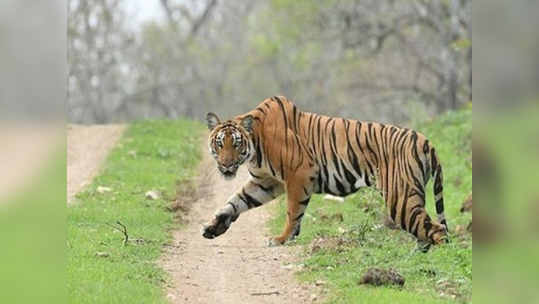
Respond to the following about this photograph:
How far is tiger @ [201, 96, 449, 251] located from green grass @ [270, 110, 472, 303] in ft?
1.56

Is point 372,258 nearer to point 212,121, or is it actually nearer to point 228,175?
point 228,175

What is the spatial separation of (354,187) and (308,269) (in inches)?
83.6

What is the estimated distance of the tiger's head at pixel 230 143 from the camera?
12.2 m

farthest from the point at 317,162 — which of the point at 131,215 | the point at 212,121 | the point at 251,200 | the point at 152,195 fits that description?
the point at 152,195

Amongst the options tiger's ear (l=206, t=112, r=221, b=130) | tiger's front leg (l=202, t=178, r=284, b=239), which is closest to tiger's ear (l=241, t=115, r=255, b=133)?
tiger's ear (l=206, t=112, r=221, b=130)

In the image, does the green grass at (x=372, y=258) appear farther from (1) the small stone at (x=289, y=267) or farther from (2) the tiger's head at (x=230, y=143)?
(2) the tiger's head at (x=230, y=143)

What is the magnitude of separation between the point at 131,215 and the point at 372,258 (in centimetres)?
485

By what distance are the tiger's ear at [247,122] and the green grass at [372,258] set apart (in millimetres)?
1708

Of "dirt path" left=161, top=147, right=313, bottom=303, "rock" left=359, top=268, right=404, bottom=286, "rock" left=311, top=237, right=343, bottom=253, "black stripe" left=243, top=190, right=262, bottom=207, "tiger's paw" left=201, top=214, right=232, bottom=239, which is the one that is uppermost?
"black stripe" left=243, top=190, right=262, bottom=207

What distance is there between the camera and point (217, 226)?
12883 millimetres

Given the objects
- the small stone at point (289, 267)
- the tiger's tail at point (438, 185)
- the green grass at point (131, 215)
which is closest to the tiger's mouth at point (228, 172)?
the green grass at point (131, 215)

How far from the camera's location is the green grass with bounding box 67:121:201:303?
9297 millimetres

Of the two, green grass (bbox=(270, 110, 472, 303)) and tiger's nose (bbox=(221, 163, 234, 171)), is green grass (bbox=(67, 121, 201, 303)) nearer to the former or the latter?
tiger's nose (bbox=(221, 163, 234, 171))
